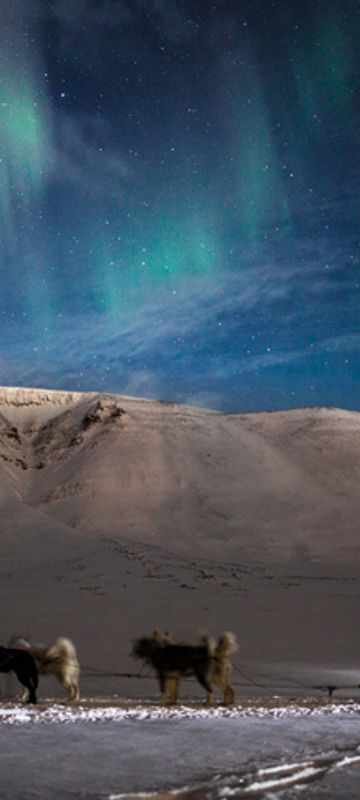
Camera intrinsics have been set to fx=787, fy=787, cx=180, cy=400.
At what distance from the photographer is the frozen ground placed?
5379 mm

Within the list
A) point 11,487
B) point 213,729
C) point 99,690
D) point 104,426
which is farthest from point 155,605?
point 104,426

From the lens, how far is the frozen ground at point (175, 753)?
538cm

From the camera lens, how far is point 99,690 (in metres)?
14.1

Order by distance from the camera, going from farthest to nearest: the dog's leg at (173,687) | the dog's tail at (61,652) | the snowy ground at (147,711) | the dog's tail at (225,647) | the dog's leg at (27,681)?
the dog's tail at (61,652) → the dog's tail at (225,647) → the dog's leg at (173,687) → the dog's leg at (27,681) → the snowy ground at (147,711)

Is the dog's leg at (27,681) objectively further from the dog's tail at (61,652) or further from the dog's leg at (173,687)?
the dog's leg at (173,687)

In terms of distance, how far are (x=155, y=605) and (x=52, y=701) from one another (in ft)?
70.2

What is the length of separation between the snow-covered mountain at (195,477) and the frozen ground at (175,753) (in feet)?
137

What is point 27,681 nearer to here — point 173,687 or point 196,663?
point 173,687

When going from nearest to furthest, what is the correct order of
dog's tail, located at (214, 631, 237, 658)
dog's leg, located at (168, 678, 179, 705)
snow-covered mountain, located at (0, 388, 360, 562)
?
dog's leg, located at (168, 678, 179, 705)
dog's tail, located at (214, 631, 237, 658)
snow-covered mountain, located at (0, 388, 360, 562)

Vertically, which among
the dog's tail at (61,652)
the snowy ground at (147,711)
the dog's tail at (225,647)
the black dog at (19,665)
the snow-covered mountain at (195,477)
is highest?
the snow-covered mountain at (195,477)

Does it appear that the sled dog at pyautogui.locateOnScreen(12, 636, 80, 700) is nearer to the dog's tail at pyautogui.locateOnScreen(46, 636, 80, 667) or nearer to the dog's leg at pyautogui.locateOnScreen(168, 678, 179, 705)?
the dog's tail at pyautogui.locateOnScreen(46, 636, 80, 667)

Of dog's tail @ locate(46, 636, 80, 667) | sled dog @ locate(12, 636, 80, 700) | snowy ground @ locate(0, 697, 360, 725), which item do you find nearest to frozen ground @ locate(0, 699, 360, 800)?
snowy ground @ locate(0, 697, 360, 725)

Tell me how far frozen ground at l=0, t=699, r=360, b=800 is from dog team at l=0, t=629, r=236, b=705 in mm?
969

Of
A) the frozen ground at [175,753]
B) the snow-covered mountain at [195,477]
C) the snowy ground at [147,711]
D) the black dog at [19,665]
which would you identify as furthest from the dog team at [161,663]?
the snow-covered mountain at [195,477]
